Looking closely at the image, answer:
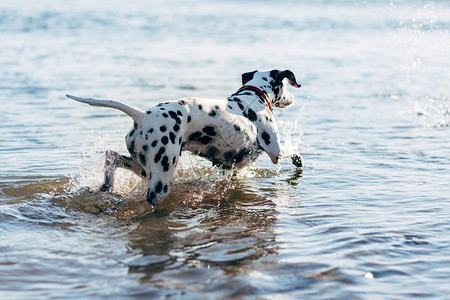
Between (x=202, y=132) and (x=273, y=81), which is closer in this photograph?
(x=202, y=132)

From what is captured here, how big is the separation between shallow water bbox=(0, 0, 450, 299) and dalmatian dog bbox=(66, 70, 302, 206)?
1.54 feet

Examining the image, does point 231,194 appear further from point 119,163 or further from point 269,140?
point 119,163

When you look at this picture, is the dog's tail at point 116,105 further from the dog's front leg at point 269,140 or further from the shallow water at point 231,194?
the dog's front leg at point 269,140

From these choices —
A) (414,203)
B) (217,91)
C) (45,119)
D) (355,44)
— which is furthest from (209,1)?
(414,203)

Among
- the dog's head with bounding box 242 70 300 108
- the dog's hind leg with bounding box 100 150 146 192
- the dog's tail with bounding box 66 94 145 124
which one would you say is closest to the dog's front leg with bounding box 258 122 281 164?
the dog's head with bounding box 242 70 300 108

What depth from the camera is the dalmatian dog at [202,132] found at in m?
5.93

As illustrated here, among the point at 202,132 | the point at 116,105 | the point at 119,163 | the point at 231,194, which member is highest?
the point at 116,105

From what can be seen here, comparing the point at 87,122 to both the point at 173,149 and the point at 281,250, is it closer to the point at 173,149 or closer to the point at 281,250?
the point at 173,149

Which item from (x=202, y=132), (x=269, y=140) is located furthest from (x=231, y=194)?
(x=202, y=132)

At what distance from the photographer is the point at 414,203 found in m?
7.02

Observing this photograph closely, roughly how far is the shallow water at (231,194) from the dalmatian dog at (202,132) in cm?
47

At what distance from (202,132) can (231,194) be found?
1365mm

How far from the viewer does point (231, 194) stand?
7.60 m

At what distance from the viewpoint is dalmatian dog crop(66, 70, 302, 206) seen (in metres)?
5.93
